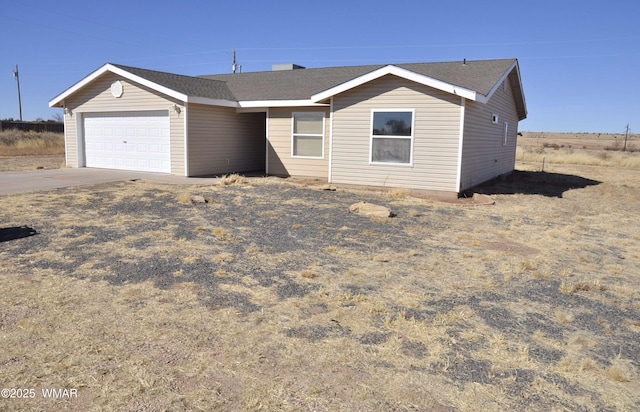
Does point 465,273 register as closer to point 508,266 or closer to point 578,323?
point 508,266

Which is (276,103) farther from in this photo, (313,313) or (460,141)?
(313,313)

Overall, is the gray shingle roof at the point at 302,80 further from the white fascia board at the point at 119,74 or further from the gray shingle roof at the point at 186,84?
the white fascia board at the point at 119,74

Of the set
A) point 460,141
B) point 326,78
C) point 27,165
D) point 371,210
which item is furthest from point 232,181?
point 27,165

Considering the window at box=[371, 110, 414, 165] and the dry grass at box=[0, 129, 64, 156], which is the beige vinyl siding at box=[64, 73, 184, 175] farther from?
the dry grass at box=[0, 129, 64, 156]

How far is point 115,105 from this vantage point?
16672 millimetres

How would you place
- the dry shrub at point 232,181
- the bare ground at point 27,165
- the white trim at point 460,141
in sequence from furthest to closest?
the bare ground at point 27,165 < the dry shrub at point 232,181 < the white trim at point 460,141

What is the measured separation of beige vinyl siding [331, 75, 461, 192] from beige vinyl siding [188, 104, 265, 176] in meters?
4.72

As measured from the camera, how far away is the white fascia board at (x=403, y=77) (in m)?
11.9

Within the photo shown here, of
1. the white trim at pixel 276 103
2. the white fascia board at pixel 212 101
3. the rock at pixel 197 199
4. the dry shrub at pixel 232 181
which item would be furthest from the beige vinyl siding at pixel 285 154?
the rock at pixel 197 199

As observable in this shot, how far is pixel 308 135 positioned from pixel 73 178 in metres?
7.49

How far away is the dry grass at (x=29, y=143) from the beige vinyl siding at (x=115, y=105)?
1118 centimetres

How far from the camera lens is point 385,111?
13328 mm

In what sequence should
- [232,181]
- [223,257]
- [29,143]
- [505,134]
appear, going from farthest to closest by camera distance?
1. [29,143]
2. [505,134]
3. [232,181]
4. [223,257]

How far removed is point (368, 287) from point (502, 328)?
1.56 meters
